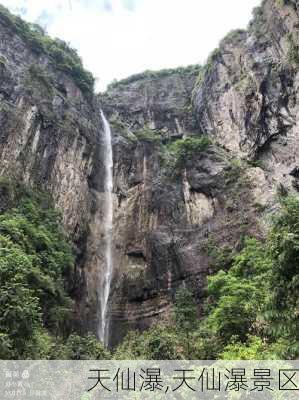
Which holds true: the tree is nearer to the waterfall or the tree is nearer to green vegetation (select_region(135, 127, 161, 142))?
the waterfall

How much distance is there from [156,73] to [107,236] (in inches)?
878

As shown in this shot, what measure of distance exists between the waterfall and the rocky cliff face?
316 millimetres

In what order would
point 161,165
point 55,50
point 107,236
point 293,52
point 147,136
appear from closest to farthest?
point 293,52 → point 107,236 → point 161,165 → point 55,50 → point 147,136

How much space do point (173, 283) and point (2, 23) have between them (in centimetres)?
1926

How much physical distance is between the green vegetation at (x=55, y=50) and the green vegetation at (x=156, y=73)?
10.2 metres

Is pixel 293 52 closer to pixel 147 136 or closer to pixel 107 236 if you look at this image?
pixel 147 136

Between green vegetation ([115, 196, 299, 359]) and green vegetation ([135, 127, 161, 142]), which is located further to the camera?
green vegetation ([135, 127, 161, 142])

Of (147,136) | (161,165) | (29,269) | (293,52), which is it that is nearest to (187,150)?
(161,165)

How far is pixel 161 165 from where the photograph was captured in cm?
2880

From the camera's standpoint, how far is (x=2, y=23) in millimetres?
27609

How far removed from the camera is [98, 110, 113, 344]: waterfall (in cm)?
2108

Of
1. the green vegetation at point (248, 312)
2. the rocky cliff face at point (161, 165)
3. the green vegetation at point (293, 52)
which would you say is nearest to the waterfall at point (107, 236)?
the rocky cliff face at point (161, 165)

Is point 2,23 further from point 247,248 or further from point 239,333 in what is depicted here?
point 239,333

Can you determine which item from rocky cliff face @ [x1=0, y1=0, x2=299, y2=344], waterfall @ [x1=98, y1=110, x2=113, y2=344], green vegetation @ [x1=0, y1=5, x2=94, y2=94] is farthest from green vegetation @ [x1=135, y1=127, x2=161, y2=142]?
green vegetation @ [x1=0, y1=5, x2=94, y2=94]
